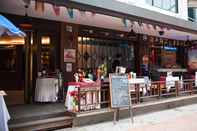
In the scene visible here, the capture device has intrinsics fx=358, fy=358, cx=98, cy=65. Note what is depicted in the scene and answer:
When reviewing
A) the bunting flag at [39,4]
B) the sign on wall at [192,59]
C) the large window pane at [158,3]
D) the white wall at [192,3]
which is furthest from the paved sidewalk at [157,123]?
the white wall at [192,3]

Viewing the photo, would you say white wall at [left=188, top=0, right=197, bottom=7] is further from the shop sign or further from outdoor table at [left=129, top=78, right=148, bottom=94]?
the shop sign

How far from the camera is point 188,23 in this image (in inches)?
646

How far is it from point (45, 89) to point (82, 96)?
1754mm

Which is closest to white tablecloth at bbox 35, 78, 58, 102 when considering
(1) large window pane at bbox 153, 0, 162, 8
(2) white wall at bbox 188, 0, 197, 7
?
(1) large window pane at bbox 153, 0, 162, 8

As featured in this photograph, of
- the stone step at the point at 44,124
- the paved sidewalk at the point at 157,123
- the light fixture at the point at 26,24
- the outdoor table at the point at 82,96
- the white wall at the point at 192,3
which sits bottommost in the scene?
the paved sidewalk at the point at 157,123

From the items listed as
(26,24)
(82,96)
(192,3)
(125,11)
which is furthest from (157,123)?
(192,3)

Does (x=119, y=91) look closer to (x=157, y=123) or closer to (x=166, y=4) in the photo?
(x=157, y=123)

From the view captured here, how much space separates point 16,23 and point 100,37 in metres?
4.25

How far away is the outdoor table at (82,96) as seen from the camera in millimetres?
10109

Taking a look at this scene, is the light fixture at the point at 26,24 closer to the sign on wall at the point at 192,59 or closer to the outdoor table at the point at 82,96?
the outdoor table at the point at 82,96

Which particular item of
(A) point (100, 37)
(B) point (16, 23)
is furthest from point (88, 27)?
(B) point (16, 23)

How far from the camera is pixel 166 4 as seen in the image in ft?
61.4

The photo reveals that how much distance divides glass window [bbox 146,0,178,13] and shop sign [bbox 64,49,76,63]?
5.77 metres

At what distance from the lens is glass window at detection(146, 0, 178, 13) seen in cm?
1764
